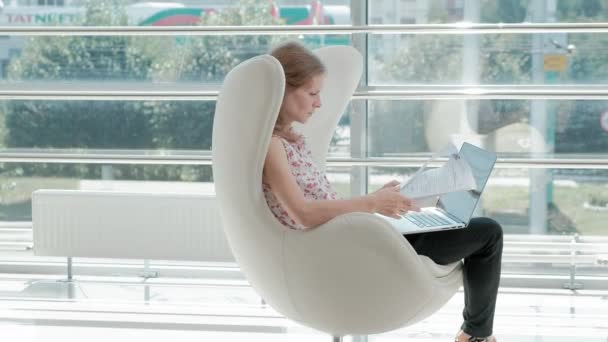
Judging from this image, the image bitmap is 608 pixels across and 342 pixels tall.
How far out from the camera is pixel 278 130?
250 cm

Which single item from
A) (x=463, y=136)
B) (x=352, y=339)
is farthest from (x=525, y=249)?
(x=352, y=339)

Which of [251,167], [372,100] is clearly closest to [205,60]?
[372,100]

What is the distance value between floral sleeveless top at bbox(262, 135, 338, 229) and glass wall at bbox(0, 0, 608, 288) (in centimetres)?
132

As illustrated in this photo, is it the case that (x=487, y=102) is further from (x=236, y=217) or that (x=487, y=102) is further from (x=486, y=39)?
(x=236, y=217)

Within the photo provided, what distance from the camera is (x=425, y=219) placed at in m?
2.56

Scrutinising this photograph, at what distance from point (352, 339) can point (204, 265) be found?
1190 millimetres

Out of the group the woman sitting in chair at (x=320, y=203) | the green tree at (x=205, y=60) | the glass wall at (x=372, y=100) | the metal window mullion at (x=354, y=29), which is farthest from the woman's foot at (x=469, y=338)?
the green tree at (x=205, y=60)

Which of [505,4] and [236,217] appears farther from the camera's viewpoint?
[505,4]

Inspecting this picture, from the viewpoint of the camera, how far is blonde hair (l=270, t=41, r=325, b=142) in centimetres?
245

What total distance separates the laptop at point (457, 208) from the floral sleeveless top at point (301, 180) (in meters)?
0.18

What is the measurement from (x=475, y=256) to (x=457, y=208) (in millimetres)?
136

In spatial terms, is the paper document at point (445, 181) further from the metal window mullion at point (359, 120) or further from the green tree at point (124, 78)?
the green tree at point (124, 78)

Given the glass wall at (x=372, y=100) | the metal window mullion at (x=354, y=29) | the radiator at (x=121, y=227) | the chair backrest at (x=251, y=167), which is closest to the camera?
the chair backrest at (x=251, y=167)

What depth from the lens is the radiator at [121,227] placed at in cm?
377
